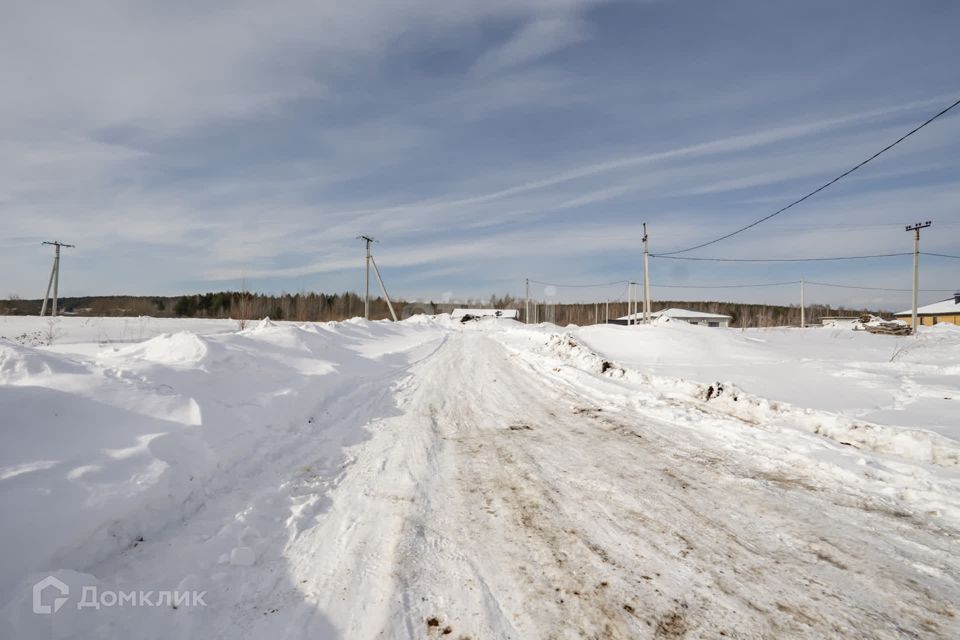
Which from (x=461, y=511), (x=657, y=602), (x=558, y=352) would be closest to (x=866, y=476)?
(x=657, y=602)

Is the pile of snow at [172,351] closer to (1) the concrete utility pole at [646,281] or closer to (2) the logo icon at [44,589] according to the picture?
(2) the logo icon at [44,589]

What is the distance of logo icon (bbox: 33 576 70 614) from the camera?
2263mm

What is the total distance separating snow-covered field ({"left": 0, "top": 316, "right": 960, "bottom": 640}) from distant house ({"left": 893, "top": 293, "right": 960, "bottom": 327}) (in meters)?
71.3

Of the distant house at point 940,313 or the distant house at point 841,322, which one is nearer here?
the distant house at point 841,322

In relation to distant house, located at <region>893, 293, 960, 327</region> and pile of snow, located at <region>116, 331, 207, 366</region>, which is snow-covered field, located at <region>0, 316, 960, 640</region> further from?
distant house, located at <region>893, 293, 960, 327</region>

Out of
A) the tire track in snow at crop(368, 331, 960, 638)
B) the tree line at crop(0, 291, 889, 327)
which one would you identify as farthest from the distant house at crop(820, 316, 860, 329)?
the tire track in snow at crop(368, 331, 960, 638)

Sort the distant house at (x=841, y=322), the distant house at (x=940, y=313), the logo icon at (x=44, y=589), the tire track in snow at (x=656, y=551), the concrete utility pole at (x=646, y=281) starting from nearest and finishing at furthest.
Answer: the logo icon at (x=44, y=589) < the tire track in snow at (x=656, y=551) < the concrete utility pole at (x=646, y=281) < the distant house at (x=841, y=322) < the distant house at (x=940, y=313)

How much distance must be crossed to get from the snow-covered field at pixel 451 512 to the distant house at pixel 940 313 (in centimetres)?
7126

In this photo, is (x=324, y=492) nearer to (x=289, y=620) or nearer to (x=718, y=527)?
(x=289, y=620)

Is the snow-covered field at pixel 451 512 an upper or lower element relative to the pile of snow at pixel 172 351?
lower

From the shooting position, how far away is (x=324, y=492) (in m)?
4.04

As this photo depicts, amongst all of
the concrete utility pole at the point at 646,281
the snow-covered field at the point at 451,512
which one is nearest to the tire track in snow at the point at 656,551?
the snow-covered field at the point at 451,512

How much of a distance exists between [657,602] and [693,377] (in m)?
7.90

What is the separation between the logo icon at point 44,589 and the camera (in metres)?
2.26
